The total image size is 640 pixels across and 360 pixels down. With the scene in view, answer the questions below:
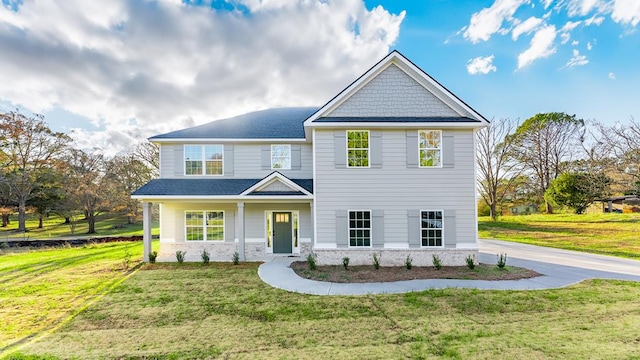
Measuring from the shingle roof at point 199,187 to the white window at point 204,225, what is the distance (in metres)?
1.43

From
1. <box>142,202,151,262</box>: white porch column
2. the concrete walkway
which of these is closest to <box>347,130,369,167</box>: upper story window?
the concrete walkway

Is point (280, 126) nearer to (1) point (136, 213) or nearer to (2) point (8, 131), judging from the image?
(1) point (136, 213)

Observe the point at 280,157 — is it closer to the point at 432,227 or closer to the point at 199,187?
the point at 199,187

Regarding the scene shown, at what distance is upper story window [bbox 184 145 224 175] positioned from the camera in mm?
13242

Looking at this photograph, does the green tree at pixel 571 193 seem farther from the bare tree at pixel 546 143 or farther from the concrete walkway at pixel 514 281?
the concrete walkway at pixel 514 281

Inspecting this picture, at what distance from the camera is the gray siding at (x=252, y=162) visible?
1320 cm

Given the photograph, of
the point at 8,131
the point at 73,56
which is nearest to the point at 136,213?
the point at 8,131

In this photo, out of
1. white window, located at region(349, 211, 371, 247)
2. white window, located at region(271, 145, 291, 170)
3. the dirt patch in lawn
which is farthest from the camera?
white window, located at region(271, 145, 291, 170)

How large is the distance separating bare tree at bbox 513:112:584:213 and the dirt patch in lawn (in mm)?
25797

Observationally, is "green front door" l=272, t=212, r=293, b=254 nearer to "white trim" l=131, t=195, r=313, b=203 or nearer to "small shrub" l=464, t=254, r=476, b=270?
"white trim" l=131, t=195, r=313, b=203

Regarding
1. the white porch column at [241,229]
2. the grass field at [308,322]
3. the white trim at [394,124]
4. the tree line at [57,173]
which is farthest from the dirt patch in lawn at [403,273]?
the tree line at [57,173]

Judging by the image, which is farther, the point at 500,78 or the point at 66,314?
the point at 500,78

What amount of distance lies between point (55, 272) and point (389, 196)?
13.7 meters

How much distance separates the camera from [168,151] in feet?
43.1
